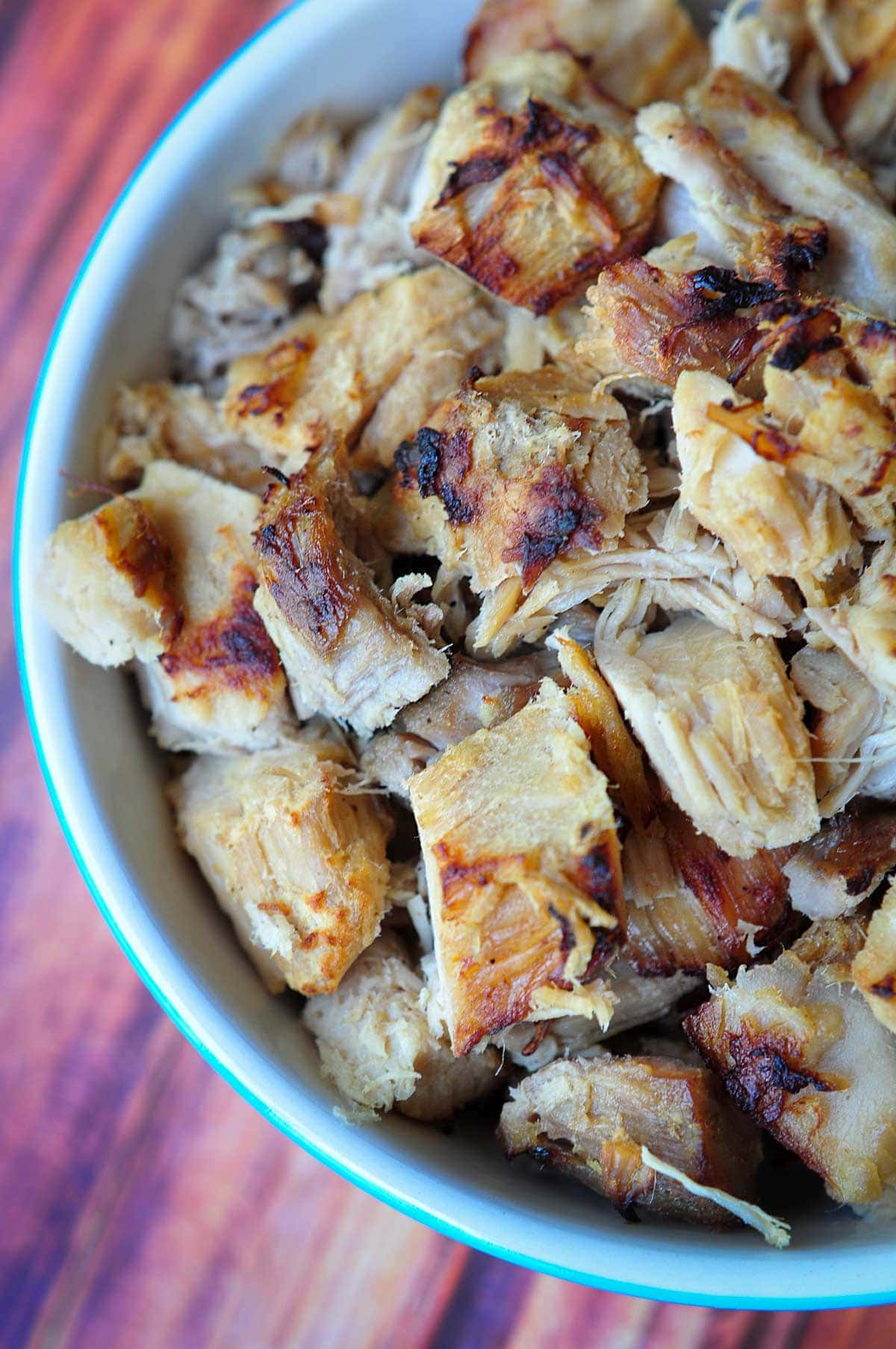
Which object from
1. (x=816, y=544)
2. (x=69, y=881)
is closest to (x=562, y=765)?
(x=816, y=544)

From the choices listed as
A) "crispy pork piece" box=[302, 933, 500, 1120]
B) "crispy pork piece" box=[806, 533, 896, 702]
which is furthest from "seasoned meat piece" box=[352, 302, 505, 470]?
"crispy pork piece" box=[302, 933, 500, 1120]

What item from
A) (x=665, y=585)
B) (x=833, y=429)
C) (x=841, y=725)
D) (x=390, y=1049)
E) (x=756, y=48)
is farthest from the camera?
(x=756, y=48)

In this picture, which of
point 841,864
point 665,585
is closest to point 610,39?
point 665,585

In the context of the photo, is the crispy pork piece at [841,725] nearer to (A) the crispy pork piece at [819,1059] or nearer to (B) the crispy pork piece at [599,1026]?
(A) the crispy pork piece at [819,1059]

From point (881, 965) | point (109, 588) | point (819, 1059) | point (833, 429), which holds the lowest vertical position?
point (819, 1059)

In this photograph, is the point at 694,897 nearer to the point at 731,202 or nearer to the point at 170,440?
the point at 731,202

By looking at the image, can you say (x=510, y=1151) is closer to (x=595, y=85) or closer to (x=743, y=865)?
(x=743, y=865)

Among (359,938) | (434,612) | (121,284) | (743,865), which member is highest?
(121,284)
